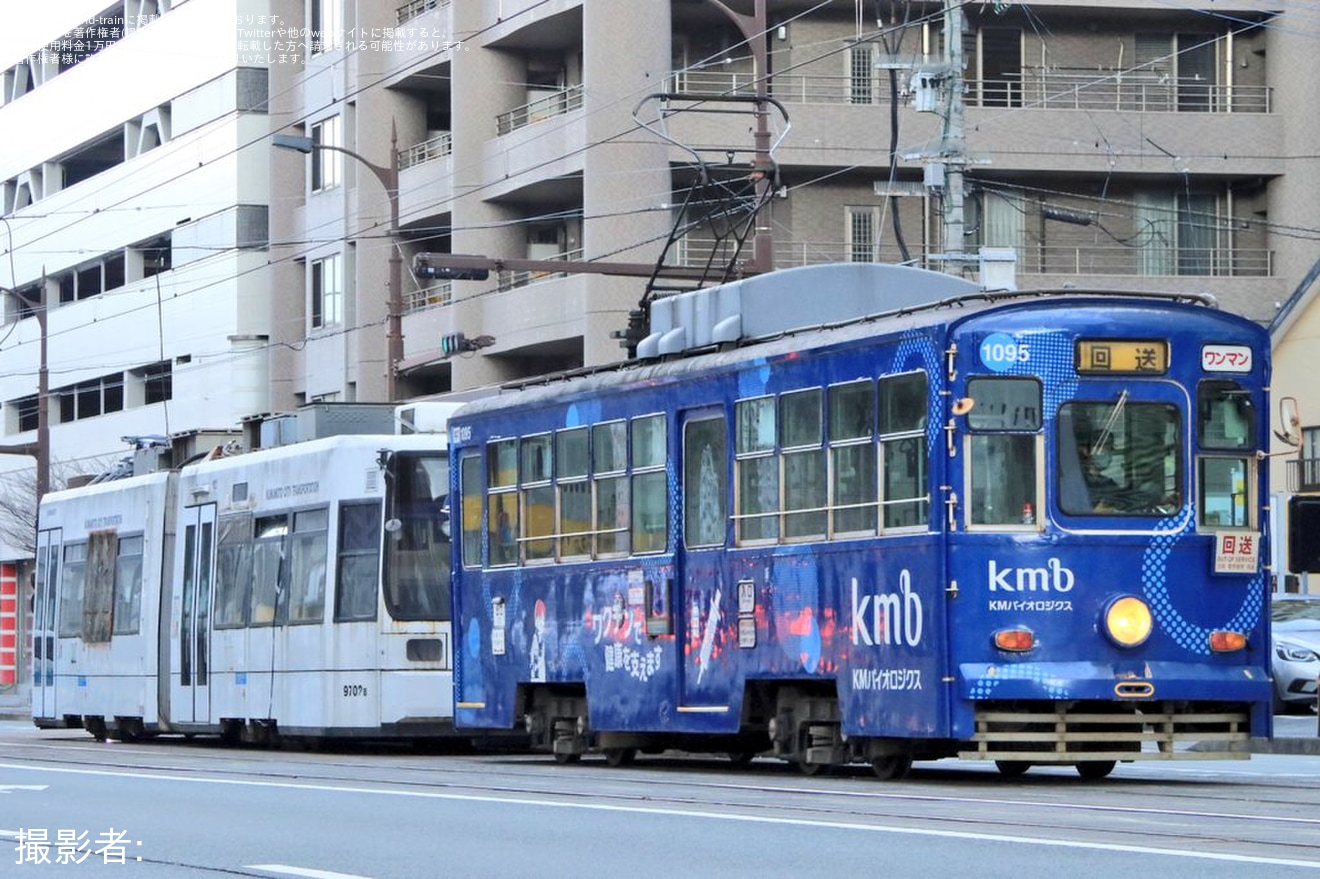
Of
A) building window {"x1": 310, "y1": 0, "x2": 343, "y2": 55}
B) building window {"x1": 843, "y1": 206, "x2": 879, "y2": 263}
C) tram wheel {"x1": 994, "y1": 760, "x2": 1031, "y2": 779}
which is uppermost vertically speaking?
building window {"x1": 310, "y1": 0, "x2": 343, "y2": 55}

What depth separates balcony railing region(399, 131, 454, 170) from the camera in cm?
5271

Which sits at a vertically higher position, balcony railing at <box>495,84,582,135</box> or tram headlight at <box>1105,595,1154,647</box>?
balcony railing at <box>495,84,582,135</box>

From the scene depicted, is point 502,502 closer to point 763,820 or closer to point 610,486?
point 610,486

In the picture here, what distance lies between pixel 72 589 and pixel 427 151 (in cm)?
2364

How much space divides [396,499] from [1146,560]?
935cm

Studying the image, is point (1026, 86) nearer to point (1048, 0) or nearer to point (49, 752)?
point (1048, 0)

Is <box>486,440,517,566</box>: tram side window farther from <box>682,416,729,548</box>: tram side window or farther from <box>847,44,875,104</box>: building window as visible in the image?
<box>847,44,875,104</box>: building window

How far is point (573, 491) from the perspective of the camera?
20281 mm

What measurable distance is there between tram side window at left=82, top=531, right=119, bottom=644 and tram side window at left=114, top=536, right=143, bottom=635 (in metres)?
0.15

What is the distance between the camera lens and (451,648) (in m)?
22.8

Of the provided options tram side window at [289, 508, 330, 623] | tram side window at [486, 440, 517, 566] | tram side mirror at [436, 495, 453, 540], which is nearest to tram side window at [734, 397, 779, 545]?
tram side window at [486, 440, 517, 566]

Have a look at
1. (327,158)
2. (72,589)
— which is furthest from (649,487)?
(327,158)

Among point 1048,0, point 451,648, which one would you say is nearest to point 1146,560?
point 451,648

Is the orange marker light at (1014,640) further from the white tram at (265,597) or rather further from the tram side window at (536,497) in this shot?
the white tram at (265,597)
